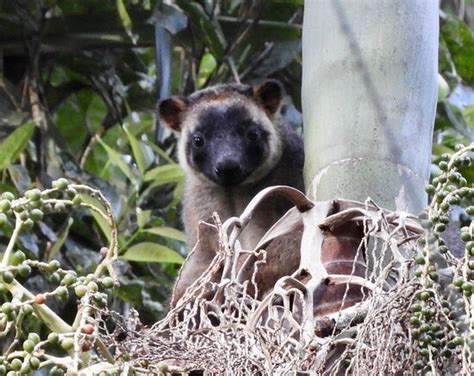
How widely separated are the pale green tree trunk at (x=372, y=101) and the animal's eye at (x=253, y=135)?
6.55 ft

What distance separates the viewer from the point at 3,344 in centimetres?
439

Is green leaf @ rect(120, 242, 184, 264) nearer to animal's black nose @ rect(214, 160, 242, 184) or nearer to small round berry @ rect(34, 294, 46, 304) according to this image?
animal's black nose @ rect(214, 160, 242, 184)

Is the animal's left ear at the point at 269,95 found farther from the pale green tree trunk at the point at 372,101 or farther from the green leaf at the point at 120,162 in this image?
the pale green tree trunk at the point at 372,101

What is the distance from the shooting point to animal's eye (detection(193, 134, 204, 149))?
17.0 ft

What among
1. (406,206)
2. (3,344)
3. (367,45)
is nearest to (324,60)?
(367,45)

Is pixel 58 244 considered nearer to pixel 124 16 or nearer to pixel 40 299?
pixel 124 16

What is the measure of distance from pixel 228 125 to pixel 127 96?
→ 669 mm

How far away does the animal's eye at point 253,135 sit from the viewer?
5094 millimetres

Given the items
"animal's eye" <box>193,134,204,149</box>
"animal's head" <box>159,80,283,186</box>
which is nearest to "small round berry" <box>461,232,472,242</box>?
"animal's head" <box>159,80,283,186</box>

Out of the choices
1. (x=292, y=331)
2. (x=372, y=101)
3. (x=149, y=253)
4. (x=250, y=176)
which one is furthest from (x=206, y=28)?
(x=292, y=331)

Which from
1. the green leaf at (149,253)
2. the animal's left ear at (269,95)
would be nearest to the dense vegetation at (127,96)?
the green leaf at (149,253)

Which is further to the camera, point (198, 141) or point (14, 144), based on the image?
point (198, 141)

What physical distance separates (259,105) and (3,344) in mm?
1596

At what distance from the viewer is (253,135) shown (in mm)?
5117
